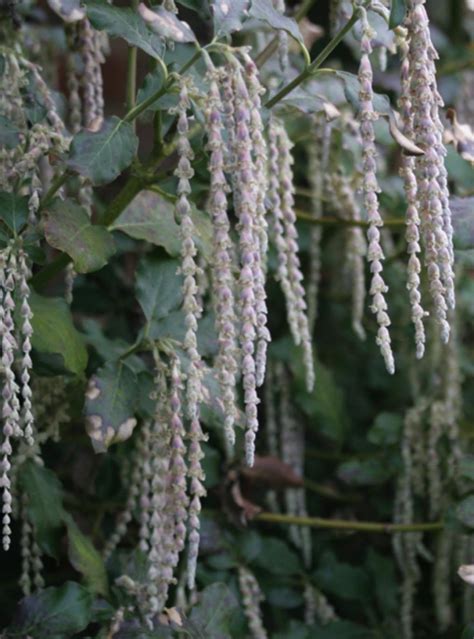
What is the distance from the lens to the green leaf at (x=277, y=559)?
1.56 m

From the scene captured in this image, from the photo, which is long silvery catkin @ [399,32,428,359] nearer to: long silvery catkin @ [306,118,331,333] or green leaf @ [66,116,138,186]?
green leaf @ [66,116,138,186]

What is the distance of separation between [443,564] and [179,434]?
79 centimetres

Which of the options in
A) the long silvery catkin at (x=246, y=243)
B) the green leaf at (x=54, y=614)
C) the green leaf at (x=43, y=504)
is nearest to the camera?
the long silvery catkin at (x=246, y=243)

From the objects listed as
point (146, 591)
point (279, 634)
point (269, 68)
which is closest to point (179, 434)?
point (146, 591)

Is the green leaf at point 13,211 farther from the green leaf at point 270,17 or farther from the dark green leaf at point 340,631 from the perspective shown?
the dark green leaf at point 340,631

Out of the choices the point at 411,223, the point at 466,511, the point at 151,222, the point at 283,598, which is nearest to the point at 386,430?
the point at 283,598

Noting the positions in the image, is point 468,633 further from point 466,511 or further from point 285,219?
point 285,219

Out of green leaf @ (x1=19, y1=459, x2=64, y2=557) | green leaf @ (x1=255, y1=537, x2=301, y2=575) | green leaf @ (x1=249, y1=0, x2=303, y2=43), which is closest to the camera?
green leaf @ (x1=249, y1=0, x2=303, y2=43)

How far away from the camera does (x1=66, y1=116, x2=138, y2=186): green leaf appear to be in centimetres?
98

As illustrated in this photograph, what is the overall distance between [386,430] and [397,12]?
2.94 ft

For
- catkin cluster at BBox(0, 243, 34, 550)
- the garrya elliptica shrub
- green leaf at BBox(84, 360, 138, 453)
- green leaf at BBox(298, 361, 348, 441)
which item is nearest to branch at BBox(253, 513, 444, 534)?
the garrya elliptica shrub

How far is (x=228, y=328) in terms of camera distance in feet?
2.92

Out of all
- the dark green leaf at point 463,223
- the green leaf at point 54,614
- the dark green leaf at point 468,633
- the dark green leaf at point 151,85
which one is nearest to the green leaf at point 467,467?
the dark green leaf at point 468,633

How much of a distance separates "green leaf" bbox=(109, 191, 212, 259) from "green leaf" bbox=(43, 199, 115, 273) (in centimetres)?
9
